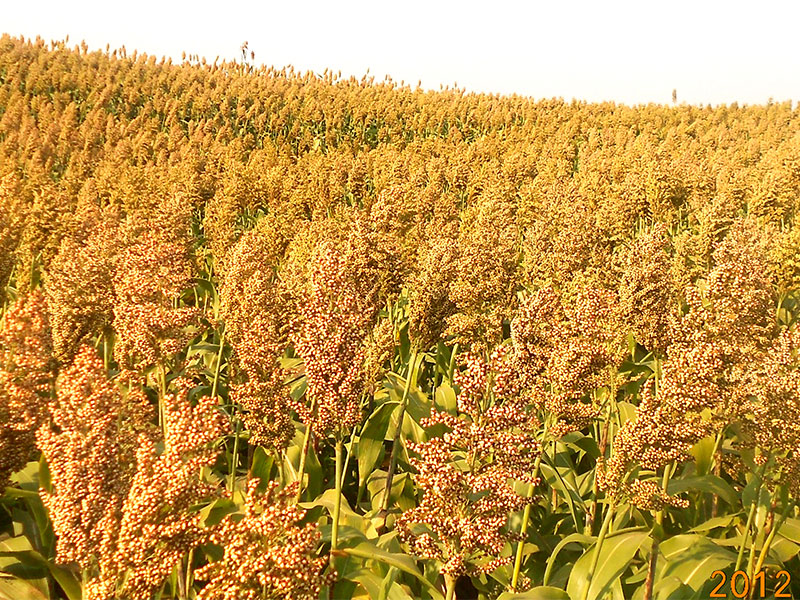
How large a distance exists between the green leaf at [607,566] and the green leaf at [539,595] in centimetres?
19

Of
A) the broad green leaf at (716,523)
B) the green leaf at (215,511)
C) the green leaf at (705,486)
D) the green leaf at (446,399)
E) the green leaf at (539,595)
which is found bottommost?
the green leaf at (539,595)

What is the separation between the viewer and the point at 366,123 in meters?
41.9

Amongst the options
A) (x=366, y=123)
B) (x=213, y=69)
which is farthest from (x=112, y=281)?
(x=213, y=69)

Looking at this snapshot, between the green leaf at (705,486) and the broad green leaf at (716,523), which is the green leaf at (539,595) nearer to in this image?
the green leaf at (705,486)

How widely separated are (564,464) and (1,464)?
559 centimetres

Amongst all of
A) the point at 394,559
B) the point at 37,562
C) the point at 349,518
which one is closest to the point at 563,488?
the point at 349,518

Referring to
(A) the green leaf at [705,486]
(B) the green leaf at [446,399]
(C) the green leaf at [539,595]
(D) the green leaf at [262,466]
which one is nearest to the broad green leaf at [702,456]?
(A) the green leaf at [705,486]

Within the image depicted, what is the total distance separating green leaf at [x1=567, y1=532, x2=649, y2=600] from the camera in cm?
471

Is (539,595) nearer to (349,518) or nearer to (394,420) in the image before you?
(349,518)

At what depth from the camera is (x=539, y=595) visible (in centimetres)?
457

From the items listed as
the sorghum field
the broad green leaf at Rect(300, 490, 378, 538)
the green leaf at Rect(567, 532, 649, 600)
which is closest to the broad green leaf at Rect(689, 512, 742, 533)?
the sorghum field

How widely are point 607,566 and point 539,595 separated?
0.64 metres

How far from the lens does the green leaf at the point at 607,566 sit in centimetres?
471

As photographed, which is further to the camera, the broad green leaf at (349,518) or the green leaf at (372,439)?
the green leaf at (372,439)
